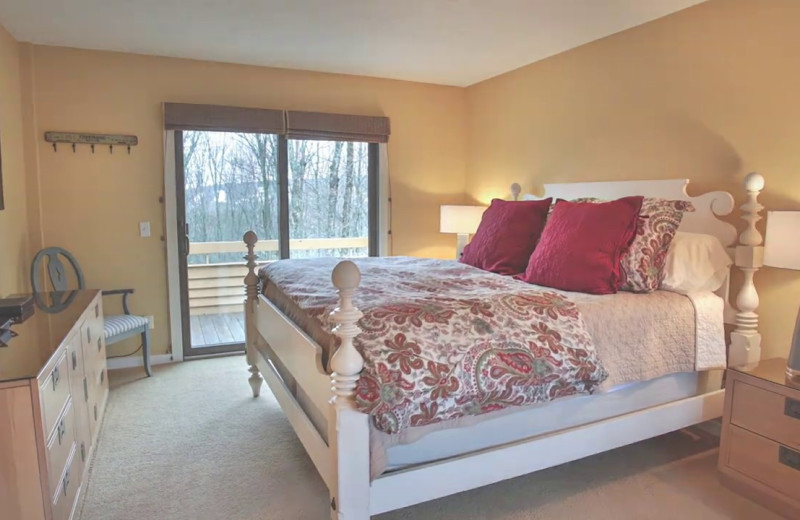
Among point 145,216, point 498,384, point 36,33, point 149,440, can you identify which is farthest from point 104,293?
point 498,384

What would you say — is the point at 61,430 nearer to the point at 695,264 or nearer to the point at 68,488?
the point at 68,488

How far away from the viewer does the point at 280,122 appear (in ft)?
13.7

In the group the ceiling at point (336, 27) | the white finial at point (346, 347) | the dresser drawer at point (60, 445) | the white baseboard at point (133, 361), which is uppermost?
the ceiling at point (336, 27)

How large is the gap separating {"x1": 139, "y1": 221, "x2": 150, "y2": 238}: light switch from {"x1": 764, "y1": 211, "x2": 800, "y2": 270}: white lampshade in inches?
155

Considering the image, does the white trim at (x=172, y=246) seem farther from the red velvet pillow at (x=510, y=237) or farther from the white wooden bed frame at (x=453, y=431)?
the red velvet pillow at (x=510, y=237)

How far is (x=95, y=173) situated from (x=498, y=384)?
3.40 m

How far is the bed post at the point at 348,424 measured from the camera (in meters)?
1.60

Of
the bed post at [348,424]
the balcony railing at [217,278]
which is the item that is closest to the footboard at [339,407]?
the bed post at [348,424]

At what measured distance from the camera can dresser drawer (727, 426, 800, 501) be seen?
2.00 meters

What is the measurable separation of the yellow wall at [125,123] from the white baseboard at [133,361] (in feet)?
0.19

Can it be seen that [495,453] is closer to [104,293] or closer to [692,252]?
[692,252]

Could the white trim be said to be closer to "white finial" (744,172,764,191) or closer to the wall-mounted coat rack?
the wall-mounted coat rack

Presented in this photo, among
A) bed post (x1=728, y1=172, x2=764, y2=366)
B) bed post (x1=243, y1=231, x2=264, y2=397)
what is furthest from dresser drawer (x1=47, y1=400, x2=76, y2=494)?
bed post (x1=728, y1=172, x2=764, y2=366)

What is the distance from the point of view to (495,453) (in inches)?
76.9
